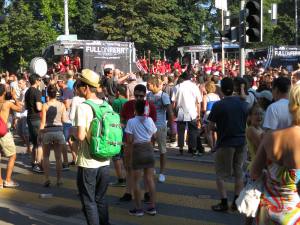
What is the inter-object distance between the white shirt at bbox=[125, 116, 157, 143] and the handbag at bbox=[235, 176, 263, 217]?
3.19 metres

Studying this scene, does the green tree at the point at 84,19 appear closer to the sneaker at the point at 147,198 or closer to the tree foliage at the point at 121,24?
the tree foliage at the point at 121,24

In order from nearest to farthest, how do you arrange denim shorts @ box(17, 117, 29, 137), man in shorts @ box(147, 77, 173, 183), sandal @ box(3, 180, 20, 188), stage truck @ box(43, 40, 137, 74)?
man in shorts @ box(147, 77, 173, 183)
sandal @ box(3, 180, 20, 188)
denim shorts @ box(17, 117, 29, 137)
stage truck @ box(43, 40, 137, 74)

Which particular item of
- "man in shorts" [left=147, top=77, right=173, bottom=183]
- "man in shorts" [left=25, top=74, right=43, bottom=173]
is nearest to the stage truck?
"man in shorts" [left=25, top=74, right=43, bottom=173]

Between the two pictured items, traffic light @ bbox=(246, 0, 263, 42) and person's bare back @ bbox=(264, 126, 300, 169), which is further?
traffic light @ bbox=(246, 0, 263, 42)

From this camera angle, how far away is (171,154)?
11.9m

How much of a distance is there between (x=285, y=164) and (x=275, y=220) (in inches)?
16.8

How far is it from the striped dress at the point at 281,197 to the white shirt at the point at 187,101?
789 centimetres

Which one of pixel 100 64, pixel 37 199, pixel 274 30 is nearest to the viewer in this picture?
pixel 37 199

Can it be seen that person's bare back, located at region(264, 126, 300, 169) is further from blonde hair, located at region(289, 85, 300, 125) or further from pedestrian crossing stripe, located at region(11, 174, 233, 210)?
pedestrian crossing stripe, located at region(11, 174, 233, 210)

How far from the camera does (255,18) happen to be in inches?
495

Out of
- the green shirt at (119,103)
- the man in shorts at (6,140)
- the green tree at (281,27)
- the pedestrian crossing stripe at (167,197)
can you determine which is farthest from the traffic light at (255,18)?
the green tree at (281,27)

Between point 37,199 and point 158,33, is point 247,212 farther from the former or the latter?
point 158,33

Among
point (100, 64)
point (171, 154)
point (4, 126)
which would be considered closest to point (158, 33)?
point (100, 64)

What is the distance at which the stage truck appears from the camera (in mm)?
20688
